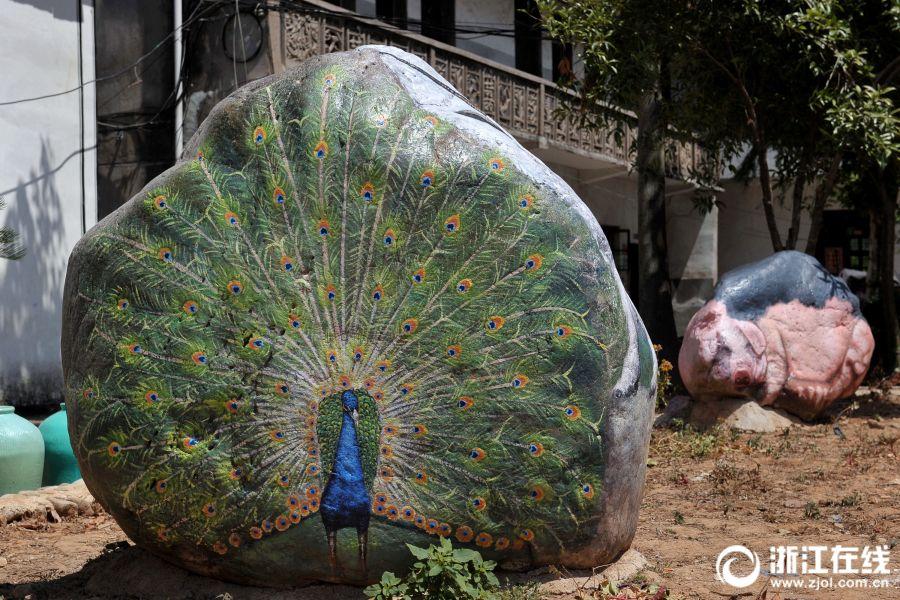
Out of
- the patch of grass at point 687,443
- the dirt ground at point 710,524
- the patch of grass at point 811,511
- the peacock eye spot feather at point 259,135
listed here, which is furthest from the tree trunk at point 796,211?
the peacock eye spot feather at point 259,135

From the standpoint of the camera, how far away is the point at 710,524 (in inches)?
208


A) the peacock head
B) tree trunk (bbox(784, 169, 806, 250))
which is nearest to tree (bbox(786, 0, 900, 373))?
tree trunk (bbox(784, 169, 806, 250))

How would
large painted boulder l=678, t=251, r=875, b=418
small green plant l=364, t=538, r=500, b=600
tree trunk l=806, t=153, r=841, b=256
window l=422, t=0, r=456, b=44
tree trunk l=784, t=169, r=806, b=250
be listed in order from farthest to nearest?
window l=422, t=0, r=456, b=44 < tree trunk l=784, t=169, r=806, b=250 < tree trunk l=806, t=153, r=841, b=256 < large painted boulder l=678, t=251, r=875, b=418 < small green plant l=364, t=538, r=500, b=600

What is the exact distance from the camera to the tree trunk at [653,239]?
1107cm

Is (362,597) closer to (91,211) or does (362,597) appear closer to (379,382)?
(379,382)

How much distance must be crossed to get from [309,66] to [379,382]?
1.29 m

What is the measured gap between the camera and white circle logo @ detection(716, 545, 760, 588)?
407cm

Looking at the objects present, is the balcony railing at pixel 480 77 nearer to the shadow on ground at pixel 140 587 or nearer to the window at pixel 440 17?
the window at pixel 440 17

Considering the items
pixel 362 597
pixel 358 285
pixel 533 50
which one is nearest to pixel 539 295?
pixel 358 285

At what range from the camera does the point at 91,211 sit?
926 cm

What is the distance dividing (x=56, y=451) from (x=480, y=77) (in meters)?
7.73

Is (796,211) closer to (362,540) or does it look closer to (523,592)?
(523,592)

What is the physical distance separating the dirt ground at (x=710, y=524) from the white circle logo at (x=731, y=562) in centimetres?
4

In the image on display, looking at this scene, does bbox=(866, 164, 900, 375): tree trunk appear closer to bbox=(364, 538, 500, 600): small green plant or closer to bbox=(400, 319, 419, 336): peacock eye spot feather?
bbox=(400, 319, 419, 336): peacock eye spot feather
